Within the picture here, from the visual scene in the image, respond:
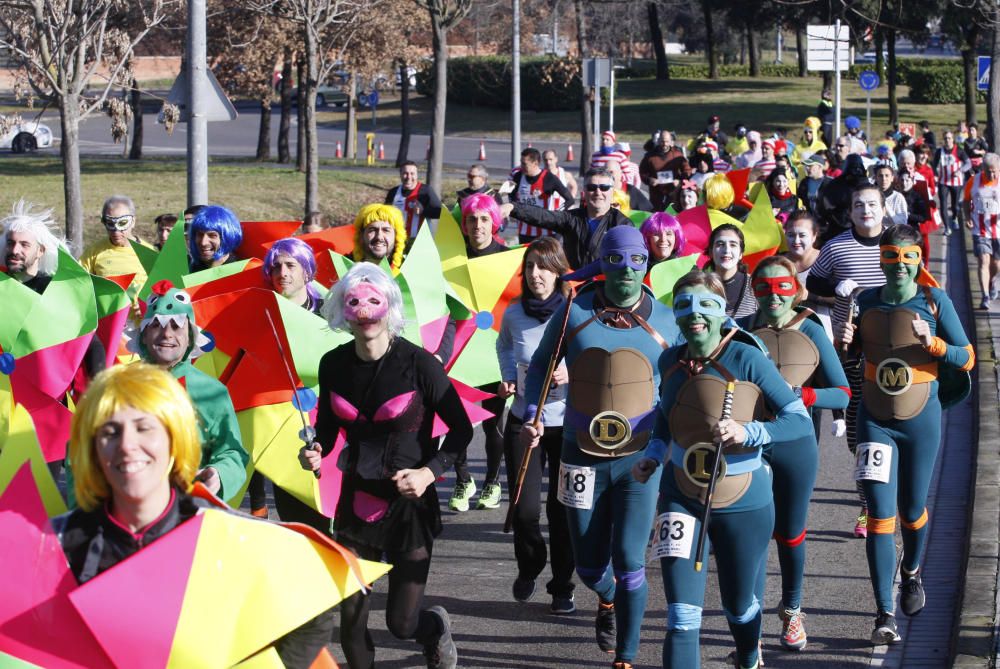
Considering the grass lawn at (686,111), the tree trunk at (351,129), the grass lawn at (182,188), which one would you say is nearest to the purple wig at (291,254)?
the grass lawn at (182,188)

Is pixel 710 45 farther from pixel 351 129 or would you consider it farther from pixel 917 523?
pixel 917 523

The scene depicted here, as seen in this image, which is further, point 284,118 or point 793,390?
point 284,118

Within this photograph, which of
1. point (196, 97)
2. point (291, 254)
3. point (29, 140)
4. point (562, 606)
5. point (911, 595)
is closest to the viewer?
point (911, 595)

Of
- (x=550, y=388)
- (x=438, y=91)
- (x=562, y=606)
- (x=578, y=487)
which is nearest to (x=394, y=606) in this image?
(x=578, y=487)

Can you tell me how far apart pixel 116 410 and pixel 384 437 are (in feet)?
7.47

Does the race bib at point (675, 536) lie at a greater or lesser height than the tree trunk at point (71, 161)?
lesser

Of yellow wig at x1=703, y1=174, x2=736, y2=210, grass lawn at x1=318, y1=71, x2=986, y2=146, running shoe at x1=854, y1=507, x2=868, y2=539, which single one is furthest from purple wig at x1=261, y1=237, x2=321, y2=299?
grass lawn at x1=318, y1=71, x2=986, y2=146

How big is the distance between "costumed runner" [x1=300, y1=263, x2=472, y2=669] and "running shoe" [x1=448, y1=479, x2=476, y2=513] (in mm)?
3618

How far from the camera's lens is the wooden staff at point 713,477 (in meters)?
5.49

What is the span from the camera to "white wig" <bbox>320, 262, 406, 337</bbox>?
5.84 m

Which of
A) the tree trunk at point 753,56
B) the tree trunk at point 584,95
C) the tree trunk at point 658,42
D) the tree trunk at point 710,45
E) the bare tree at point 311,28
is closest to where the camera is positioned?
the bare tree at point 311,28

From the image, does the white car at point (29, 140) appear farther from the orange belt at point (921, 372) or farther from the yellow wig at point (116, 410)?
the yellow wig at point (116, 410)

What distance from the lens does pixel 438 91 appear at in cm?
2492

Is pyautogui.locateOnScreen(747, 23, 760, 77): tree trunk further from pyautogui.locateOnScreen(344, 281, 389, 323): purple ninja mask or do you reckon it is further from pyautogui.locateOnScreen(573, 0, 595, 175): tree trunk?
pyautogui.locateOnScreen(344, 281, 389, 323): purple ninja mask
